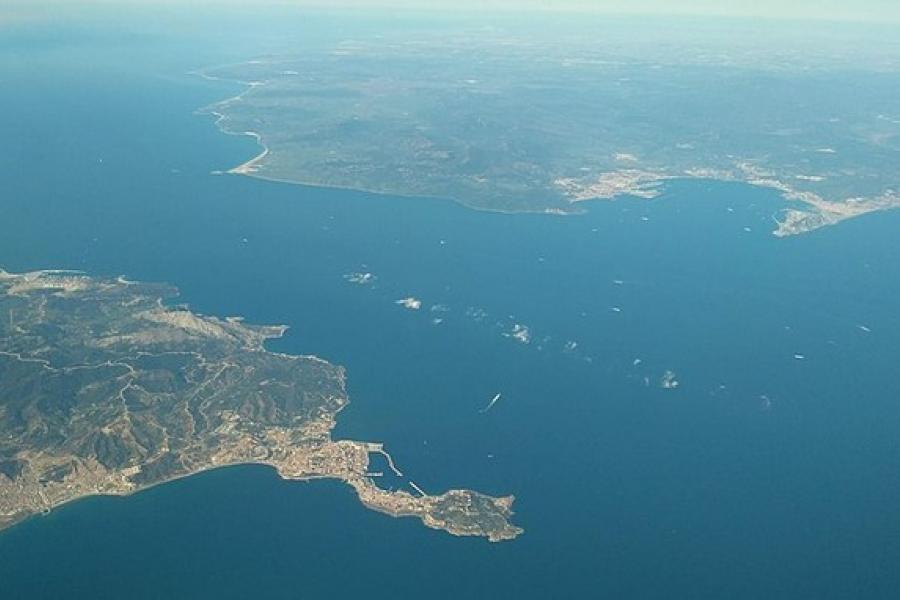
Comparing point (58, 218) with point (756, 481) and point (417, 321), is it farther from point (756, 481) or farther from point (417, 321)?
point (756, 481)

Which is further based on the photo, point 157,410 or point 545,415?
point 545,415

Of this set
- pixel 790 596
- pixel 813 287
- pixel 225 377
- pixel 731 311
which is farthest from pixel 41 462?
pixel 813 287

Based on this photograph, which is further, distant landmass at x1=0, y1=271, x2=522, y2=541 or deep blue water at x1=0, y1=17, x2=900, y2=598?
distant landmass at x1=0, y1=271, x2=522, y2=541

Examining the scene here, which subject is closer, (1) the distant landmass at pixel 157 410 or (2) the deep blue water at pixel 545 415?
(2) the deep blue water at pixel 545 415
